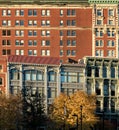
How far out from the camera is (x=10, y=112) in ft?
523

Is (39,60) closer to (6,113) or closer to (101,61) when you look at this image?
(101,61)

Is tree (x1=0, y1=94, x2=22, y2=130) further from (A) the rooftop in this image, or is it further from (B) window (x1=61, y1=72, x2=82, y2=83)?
(B) window (x1=61, y1=72, x2=82, y2=83)

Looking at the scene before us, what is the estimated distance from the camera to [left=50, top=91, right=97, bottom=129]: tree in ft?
557

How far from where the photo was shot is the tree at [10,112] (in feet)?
518

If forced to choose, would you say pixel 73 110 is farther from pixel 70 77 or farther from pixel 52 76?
pixel 70 77

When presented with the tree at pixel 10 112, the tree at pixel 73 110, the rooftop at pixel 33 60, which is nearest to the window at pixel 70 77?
the rooftop at pixel 33 60

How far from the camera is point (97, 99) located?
7475 inches

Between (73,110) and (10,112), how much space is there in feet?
56.2

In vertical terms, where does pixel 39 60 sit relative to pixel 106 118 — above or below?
above

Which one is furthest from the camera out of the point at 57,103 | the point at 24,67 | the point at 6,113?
the point at 24,67

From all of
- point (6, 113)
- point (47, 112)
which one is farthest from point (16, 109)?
point (47, 112)

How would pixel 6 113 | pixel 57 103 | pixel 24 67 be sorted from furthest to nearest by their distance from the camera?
1. pixel 24 67
2. pixel 57 103
3. pixel 6 113

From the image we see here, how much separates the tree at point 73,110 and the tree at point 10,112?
10.1m

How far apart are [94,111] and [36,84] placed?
15732mm
